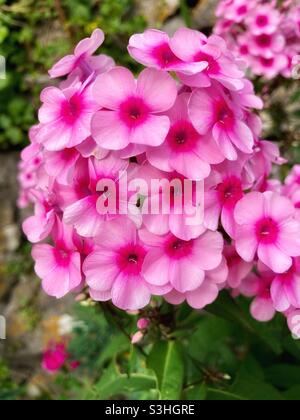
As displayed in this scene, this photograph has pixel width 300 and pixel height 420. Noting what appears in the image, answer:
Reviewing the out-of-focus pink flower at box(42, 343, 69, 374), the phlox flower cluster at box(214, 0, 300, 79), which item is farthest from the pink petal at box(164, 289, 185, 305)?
the out-of-focus pink flower at box(42, 343, 69, 374)

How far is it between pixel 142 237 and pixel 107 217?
0.07m

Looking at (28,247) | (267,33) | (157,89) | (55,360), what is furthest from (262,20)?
(28,247)

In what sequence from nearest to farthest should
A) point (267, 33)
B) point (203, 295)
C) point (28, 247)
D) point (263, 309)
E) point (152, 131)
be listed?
point (152, 131), point (203, 295), point (263, 309), point (267, 33), point (28, 247)

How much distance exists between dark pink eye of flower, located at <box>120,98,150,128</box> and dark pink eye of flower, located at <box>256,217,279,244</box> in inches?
10.2

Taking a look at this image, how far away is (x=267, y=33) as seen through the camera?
1586 millimetres

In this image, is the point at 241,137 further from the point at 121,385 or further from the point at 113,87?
the point at 121,385

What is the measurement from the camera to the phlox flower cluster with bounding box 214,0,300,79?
1592 millimetres

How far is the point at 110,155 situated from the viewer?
2.76 ft

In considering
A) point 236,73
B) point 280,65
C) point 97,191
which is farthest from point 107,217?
point 280,65

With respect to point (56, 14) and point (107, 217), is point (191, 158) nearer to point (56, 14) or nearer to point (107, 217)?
point (107, 217)

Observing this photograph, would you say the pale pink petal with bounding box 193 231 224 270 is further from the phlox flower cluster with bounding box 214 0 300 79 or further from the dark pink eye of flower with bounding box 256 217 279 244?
the phlox flower cluster with bounding box 214 0 300 79

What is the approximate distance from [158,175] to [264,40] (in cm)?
96

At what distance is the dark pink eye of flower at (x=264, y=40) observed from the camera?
1613 mm

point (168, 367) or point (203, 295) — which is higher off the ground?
point (203, 295)
